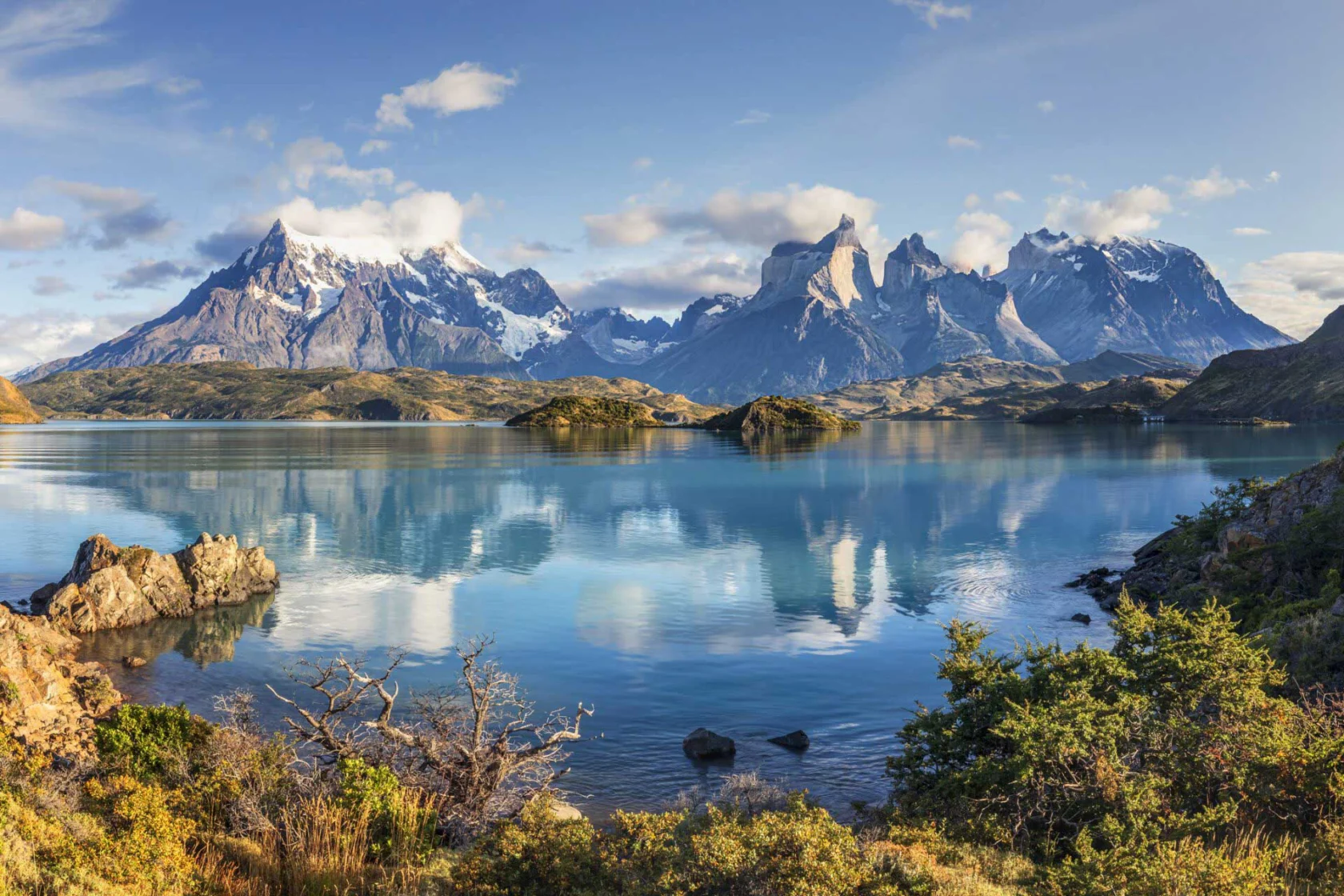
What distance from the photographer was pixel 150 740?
25.2m

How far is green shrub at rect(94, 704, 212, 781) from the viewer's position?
78.4 feet

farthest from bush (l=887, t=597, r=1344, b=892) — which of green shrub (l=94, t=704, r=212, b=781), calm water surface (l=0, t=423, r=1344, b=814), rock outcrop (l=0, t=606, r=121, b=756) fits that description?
rock outcrop (l=0, t=606, r=121, b=756)

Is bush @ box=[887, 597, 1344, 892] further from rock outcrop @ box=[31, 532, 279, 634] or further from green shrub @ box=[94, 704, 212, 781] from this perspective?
rock outcrop @ box=[31, 532, 279, 634]

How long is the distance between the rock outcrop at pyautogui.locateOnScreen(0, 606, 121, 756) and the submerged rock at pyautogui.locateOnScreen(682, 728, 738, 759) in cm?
1927

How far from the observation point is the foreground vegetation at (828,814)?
15.9 metres

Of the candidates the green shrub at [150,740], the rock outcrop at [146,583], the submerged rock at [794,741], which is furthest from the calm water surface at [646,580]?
the green shrub at [150,740]

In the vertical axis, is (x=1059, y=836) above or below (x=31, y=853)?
below

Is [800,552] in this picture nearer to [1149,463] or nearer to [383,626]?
[383,626]

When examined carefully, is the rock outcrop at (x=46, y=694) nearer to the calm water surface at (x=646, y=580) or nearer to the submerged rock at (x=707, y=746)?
the calm water surface at (x=646, y=580)

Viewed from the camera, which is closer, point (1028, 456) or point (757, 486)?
point (757, 486)

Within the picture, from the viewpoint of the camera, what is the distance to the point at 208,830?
1972 cm

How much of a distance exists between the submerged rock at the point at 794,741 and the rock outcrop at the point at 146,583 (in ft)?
130

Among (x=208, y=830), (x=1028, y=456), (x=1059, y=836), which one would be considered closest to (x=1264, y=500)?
(x=1059, y=836)

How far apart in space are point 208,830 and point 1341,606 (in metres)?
36.0
